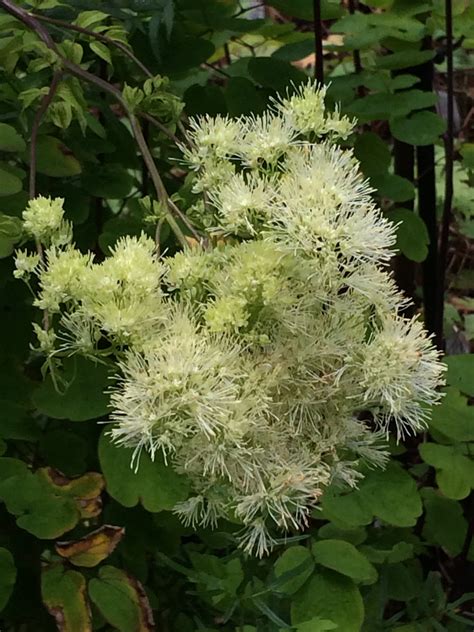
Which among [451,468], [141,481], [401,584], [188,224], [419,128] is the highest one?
[188,224]

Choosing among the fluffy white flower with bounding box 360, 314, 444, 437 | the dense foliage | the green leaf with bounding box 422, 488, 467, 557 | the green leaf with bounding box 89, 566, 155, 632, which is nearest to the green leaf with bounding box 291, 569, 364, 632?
the dense foliage

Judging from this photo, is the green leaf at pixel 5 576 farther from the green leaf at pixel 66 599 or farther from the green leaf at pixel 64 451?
the green leaf at pixel 64 451

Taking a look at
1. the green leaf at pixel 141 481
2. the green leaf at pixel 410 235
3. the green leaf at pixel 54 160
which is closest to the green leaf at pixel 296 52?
the green leaf at pixel 410 235

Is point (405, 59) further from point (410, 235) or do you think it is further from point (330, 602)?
point (330, 602)

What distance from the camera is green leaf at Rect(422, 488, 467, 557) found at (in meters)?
Answer: 1.02

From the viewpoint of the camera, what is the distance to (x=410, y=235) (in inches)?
40.0

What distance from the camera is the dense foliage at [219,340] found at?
508 millimetres

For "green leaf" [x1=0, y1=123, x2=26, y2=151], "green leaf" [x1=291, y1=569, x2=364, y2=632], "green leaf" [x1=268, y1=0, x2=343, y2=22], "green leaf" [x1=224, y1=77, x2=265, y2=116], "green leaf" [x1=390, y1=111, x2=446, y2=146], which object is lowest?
"green leaf" [x1=291, y1=569, x2=364, y2=632]

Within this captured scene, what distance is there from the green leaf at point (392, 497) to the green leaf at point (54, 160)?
0.38 metres

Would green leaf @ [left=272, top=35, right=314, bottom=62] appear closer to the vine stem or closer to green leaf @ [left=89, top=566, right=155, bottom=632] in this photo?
the vine stem

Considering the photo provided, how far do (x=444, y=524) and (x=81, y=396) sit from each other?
1.60 ft

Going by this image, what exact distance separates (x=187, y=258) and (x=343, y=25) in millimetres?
559

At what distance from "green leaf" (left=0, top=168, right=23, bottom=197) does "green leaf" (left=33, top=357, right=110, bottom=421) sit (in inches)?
5.6

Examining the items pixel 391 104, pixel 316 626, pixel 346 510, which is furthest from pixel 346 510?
pixel 391 104
